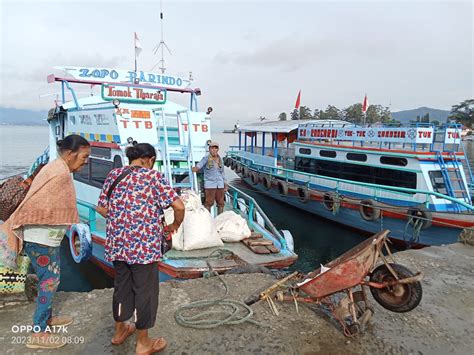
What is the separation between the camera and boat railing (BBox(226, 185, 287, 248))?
21.1ft

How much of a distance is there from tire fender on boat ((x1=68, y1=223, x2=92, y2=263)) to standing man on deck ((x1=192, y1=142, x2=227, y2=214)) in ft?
7.34

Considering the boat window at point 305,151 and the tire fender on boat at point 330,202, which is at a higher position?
the boat window at point 305,151

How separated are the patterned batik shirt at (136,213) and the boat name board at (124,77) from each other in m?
6.25

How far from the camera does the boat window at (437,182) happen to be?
34.6 ft

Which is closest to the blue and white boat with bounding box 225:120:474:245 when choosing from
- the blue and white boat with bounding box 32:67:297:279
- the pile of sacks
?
the blue and white boat with bounding box 32:67:297:279

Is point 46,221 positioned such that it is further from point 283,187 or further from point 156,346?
point 283,187

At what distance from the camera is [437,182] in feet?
34.8

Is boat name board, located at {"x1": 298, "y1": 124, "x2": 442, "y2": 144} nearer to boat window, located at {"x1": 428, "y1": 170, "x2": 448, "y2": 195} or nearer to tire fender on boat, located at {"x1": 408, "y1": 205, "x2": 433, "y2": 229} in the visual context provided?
boat window, located at {"x1": 428, "y1": 170, "x2": 448, "y2": 195}

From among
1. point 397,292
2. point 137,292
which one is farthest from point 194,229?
point 397,292

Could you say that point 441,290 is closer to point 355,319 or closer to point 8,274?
point 355,319

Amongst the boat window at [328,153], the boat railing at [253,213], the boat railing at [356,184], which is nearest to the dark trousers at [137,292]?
the boat railing at [253,213]

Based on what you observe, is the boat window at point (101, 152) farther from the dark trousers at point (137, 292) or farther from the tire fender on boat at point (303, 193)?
the tire fender on boat at point (303, 193)

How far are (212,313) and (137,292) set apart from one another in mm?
1124

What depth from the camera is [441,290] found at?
4.41 m
